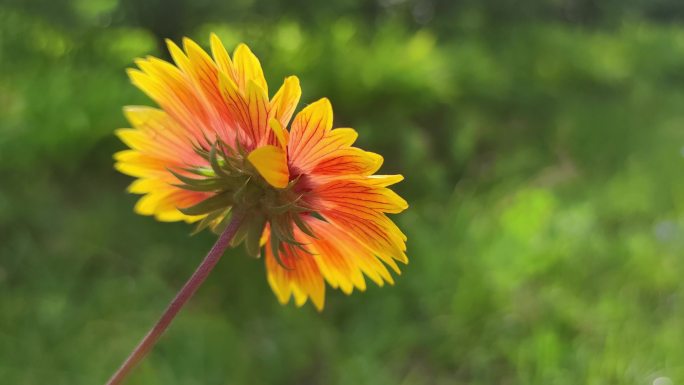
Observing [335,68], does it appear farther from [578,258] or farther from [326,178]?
[326,178]

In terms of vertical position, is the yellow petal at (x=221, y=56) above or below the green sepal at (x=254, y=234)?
above

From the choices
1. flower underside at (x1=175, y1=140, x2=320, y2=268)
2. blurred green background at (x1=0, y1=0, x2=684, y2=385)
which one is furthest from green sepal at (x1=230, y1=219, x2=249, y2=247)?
blurred green background at (x1=0, y1=0, x2=684, y2=385)

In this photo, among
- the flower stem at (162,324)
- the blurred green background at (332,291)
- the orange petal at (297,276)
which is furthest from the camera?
the blurred green background at (332,291)

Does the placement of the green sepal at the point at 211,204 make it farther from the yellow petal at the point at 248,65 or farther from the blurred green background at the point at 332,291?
the blurred green background at the point at 332,291

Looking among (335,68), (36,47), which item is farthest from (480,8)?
(36,47)

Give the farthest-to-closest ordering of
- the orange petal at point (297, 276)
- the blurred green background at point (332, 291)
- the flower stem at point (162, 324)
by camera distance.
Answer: the blurred green background at point (332, 291)
the orange petal at point (297, 276)
the flower stem at point (162, 324)

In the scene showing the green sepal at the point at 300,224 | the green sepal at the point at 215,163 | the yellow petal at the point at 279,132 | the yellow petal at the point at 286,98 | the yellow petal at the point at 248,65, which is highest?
the yellow petal at the point at 248,65

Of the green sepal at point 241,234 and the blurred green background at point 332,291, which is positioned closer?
the green sepal at point 241,234

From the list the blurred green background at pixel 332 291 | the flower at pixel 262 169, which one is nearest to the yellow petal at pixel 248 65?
the flower at pixel 262 169
